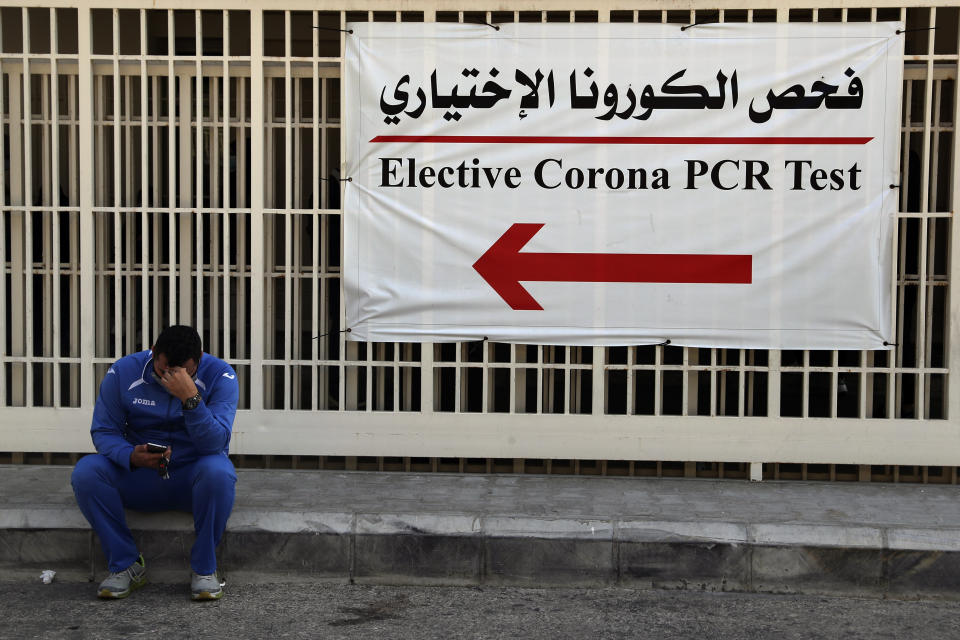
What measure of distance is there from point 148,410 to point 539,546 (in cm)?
194

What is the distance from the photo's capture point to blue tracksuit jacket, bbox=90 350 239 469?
531 cm

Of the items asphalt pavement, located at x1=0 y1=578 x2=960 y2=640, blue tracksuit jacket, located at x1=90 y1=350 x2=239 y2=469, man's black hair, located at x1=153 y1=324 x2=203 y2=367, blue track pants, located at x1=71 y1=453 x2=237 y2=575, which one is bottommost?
asphalt pavement, located at x1=0 y1=578 x2=960 y2=640

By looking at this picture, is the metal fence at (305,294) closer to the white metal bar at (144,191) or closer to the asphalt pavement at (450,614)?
the white metal bar at (144,191)

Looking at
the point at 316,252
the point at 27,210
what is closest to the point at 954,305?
the point at 316,252

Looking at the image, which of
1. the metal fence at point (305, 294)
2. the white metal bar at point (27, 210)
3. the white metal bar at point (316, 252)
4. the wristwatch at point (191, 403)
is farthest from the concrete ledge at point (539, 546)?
the white metal bar at point (27, 210)

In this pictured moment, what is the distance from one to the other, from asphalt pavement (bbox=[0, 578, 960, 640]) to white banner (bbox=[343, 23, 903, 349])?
1693 millimetres

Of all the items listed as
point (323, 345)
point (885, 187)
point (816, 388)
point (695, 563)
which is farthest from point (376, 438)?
point (885, 187)

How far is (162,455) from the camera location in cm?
514

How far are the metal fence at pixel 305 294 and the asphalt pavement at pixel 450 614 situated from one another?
1.33 meters

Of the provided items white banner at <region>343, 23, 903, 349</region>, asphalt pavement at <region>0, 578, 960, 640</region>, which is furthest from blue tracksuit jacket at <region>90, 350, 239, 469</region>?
white banner at <region>343, 23, 903, 349</region>

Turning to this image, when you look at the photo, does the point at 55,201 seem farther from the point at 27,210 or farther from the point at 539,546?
the point at 539,546

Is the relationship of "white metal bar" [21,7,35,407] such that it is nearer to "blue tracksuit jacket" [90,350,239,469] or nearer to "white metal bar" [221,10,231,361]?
"white metal bar" [221,10,231,361]

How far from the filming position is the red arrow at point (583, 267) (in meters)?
6.42

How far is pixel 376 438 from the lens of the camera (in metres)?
6.61
